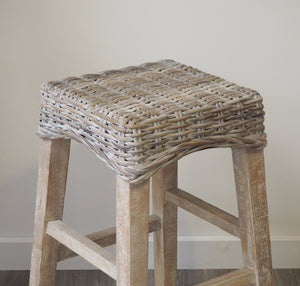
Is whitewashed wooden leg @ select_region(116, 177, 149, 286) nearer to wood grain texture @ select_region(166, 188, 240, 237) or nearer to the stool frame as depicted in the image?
the stool frame

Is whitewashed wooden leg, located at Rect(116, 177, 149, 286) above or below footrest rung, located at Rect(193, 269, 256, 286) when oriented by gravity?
above

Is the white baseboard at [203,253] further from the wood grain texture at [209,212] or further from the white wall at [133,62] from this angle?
the wood grain texture at [209,212]

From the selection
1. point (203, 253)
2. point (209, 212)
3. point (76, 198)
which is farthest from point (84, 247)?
point (203, 253)

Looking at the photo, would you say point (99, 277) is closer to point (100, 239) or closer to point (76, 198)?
point (76, 198)

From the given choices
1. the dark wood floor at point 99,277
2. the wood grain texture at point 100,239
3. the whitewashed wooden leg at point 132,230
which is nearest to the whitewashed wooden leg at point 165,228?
the wood grain texture at point 100,239

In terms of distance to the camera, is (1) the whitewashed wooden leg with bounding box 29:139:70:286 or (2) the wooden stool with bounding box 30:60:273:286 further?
(1) the whitewashed wooden leg with bounding box 29:139:70:286

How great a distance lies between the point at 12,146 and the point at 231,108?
839 mm

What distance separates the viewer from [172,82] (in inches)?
49.1

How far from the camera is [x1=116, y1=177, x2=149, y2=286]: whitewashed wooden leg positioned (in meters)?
1.05

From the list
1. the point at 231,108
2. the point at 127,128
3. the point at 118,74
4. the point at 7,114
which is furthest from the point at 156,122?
the point at 7,114

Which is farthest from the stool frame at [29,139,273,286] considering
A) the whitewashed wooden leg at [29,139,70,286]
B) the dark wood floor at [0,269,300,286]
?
the dark wood floor at [0,269,300,286]

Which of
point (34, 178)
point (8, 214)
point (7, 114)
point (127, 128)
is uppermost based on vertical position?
point (127, 128)

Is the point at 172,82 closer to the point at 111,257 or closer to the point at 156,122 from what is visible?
the point at 156,122

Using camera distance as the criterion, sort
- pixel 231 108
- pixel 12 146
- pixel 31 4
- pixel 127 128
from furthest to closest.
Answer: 1. pixel 12 146
2. pixel 31 4
3. pixel 231 108
4. pixel 127 128
